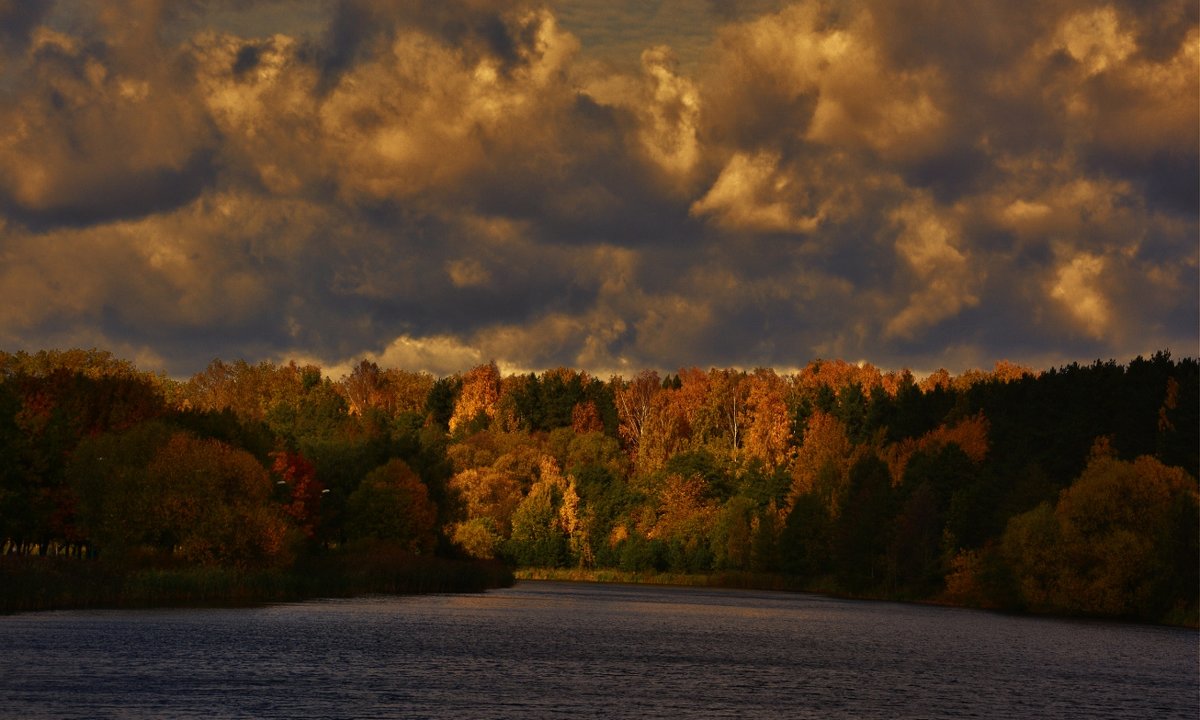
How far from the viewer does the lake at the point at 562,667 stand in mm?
63594

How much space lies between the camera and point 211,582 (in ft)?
402

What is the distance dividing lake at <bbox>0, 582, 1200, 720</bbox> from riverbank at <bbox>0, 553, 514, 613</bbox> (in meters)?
3.90

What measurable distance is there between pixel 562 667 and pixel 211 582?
5018 centimetres

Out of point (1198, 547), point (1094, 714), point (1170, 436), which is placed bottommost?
point (1094, 714)

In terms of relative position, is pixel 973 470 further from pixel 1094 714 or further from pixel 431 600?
pixel 1094 714

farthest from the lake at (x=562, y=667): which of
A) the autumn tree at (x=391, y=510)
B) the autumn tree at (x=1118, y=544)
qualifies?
the autumn tree at (x=391, y=510)

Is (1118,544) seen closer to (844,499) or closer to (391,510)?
(844,499)

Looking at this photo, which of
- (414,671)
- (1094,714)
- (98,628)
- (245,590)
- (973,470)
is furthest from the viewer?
(973,470)

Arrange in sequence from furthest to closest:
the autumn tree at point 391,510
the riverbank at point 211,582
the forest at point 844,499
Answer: the autumn tree at point 391,510 → the forest at point 844,499 → the riverbank at point 211,582

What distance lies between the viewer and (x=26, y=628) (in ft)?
286

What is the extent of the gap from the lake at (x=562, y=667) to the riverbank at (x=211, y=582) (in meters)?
3.90

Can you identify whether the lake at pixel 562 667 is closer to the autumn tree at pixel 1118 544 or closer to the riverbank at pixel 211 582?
the riverbank at pixel 211 582

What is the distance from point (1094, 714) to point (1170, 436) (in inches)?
3466

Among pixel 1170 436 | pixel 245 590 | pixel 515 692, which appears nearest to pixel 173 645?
pixel 515 692
